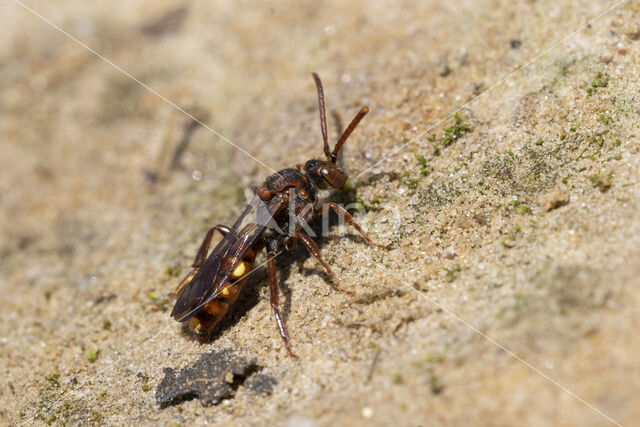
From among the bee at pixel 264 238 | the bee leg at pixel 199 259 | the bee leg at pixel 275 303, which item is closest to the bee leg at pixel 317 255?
the bee at pixel 264 238

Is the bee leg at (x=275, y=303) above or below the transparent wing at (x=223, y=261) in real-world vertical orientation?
below

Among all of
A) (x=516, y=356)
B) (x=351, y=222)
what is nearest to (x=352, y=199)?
(x=351, y=222)

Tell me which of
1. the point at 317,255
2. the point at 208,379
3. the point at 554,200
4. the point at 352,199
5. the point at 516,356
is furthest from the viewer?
the point at 352,199

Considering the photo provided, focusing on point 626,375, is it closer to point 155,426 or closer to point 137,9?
point 155,426

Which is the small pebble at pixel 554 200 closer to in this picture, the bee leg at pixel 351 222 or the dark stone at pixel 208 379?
the bee leg at pixel 351 222

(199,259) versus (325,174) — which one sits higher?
(325,174)

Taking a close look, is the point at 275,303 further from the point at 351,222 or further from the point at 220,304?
the point at 351,222

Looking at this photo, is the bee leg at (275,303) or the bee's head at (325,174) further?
the bee's head at (325,174)
